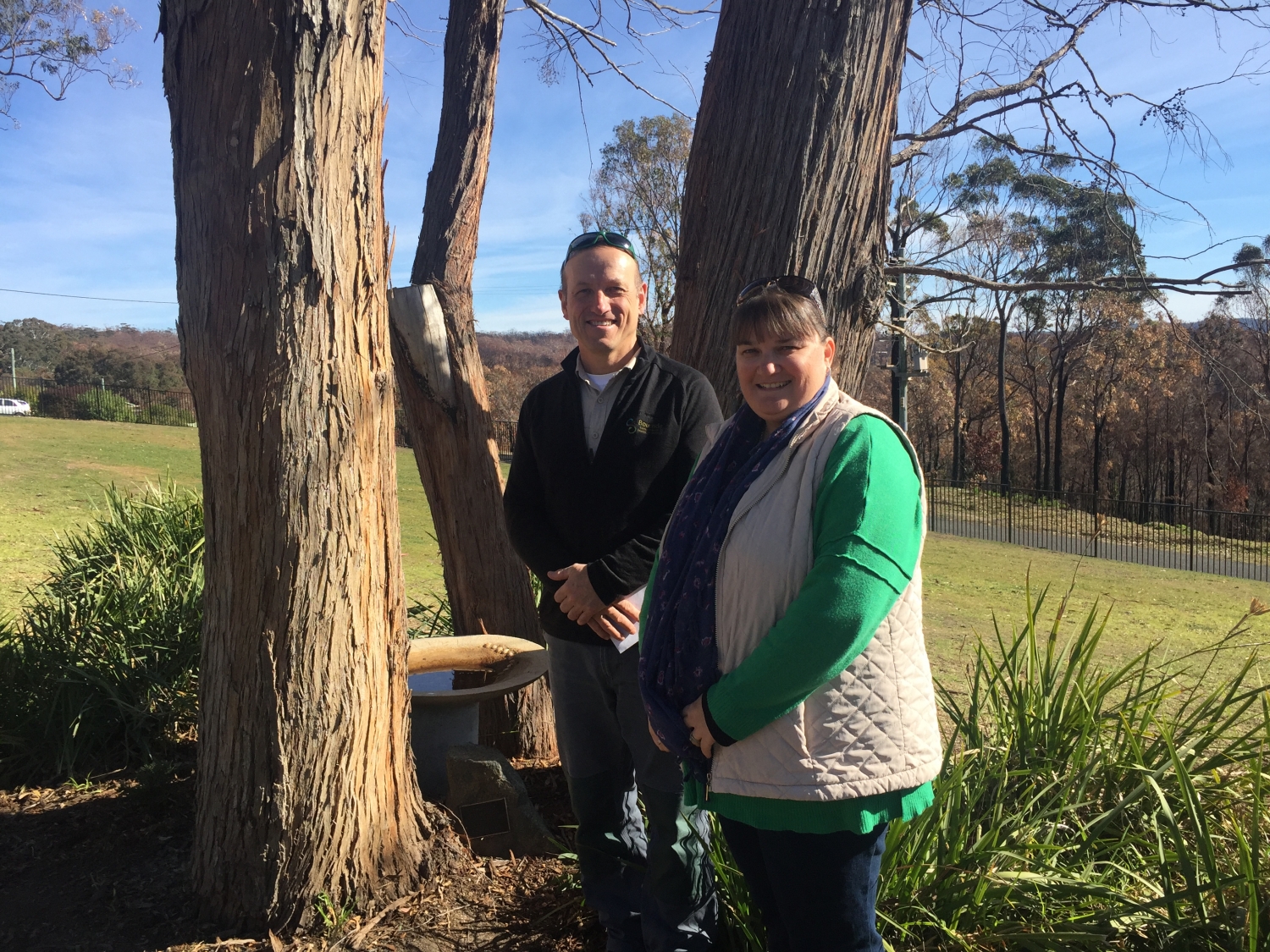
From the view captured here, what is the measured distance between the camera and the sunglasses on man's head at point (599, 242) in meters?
2.48

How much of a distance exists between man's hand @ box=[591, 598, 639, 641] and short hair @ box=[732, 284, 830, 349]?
2.82ft

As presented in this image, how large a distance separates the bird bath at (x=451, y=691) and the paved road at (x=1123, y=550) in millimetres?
17538

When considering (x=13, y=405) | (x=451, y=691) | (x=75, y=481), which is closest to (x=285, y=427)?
(x=451, y=691)

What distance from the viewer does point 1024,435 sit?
52906 mm

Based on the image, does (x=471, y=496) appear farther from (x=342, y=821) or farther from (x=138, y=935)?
(x=138, y=935)

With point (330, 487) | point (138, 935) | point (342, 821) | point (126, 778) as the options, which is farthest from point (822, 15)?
point (126, 778)

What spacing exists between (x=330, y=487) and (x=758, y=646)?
157 cm

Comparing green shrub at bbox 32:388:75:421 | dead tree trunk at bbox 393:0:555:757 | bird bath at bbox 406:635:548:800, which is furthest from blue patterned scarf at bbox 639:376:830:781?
green shrub at bbox 32:388:75:421

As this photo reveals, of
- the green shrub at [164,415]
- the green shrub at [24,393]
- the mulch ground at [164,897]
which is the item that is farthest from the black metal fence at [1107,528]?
the green shrub at [24,393]

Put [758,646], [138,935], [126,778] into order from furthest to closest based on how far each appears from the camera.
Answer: [126,778]
[138,935]
[758,646]

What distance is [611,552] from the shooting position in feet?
7.94

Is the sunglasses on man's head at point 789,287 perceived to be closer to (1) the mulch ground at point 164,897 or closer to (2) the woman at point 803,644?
(2) the woman at point 803,644

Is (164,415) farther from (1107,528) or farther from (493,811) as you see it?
(493,811)

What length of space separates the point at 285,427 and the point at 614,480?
3.21ft
